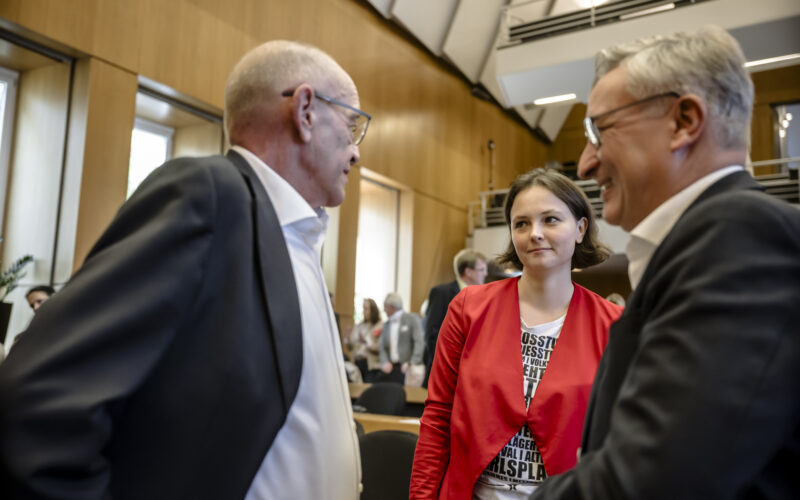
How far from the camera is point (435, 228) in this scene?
12.0m

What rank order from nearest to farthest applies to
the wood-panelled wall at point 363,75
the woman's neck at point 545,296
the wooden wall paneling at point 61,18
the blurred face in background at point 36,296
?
A: the woman's neck at point 545,296, the blurred face in background at point 36,296, the wooden wall paneling at point 61,18, the wood-panelled wall at point 363,75

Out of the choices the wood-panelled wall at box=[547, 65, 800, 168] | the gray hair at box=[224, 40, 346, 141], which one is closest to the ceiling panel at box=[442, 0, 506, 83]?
the wood-panelled wall at box=[547, 65, 800, 168]

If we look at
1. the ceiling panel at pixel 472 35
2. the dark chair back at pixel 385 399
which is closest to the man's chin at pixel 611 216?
the dark chair back at pixel 385 399

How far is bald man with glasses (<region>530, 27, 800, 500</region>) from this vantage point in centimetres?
73

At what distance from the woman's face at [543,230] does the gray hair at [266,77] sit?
0.76 meters

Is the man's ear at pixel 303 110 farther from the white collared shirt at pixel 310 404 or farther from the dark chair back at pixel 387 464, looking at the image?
the dark chair back at pixel 387 464

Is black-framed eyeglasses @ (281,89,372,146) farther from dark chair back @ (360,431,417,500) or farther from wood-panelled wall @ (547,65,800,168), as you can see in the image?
wood-panelled wall @ (547,65,800,168)

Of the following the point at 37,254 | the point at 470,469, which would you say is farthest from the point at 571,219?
the point at 37,254

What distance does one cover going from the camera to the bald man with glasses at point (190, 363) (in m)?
0.89

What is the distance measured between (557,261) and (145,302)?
1169mm

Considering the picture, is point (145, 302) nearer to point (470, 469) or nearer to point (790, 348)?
point (790, 348)

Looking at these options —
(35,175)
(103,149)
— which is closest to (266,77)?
(103,149)

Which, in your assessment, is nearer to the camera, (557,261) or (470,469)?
(470,469)

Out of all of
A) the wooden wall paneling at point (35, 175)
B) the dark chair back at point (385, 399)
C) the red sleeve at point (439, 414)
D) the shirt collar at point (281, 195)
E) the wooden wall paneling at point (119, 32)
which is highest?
the wooden wall paneling at point (119, 32)
